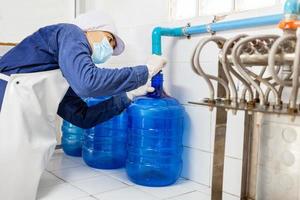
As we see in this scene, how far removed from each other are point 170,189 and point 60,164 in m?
0.67

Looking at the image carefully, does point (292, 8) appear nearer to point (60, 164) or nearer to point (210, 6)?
point (210, 6)

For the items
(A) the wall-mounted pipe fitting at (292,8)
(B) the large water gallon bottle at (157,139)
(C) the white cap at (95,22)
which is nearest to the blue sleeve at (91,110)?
(B) the large water gallon bottle at (157,139)

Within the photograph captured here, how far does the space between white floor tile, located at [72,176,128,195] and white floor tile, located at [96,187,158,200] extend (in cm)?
4

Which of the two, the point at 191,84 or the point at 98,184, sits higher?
the point at 191,84

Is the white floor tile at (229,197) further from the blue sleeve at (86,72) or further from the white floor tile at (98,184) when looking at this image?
the blue sleeve at (86,72)

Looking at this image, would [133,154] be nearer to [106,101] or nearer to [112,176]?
[112,176]

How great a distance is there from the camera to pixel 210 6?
1.42 m

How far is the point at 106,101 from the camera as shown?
153 cm

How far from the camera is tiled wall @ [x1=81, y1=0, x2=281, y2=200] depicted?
1.29m

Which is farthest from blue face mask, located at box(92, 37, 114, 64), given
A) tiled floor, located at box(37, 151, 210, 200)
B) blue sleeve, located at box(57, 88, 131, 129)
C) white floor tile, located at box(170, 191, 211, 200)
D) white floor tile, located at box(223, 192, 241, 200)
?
white floor tile, located at box(223, 192, 241, 200)

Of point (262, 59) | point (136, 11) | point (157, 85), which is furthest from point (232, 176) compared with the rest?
point (136, 11)

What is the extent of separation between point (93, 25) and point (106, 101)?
0.36 metres

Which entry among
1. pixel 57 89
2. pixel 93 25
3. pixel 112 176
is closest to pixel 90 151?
pixel 112 176

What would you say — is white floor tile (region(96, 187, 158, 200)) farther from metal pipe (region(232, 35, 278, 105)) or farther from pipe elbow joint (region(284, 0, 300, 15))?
pipe elbow joint (region(284, 0, 300, 15))
